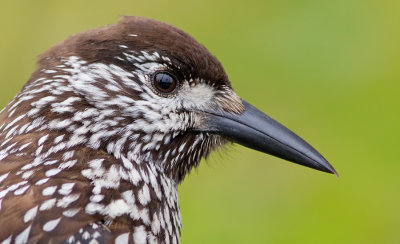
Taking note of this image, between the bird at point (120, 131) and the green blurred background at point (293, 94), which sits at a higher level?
the bird at point (120, 131)

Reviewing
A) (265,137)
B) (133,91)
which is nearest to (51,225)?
(133,91)

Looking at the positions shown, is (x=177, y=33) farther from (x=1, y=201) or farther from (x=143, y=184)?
(x=1, y=201)

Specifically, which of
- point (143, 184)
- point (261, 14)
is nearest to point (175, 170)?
point (143, 184)

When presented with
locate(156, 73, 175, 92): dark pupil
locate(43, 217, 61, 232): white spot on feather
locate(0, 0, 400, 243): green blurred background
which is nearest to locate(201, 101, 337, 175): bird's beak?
locate(156, 73, 175, 92): dark pupil

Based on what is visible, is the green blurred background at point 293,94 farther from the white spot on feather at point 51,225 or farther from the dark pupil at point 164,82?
the white spot on feather at point 51,225

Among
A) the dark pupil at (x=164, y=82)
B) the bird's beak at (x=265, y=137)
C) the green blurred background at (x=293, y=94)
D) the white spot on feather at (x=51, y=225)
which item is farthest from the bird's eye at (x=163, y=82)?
the green blurred background at (x=293, y=94)

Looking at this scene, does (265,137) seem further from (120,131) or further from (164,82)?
(120,131)

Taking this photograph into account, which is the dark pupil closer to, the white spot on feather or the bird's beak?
the bird's beak
